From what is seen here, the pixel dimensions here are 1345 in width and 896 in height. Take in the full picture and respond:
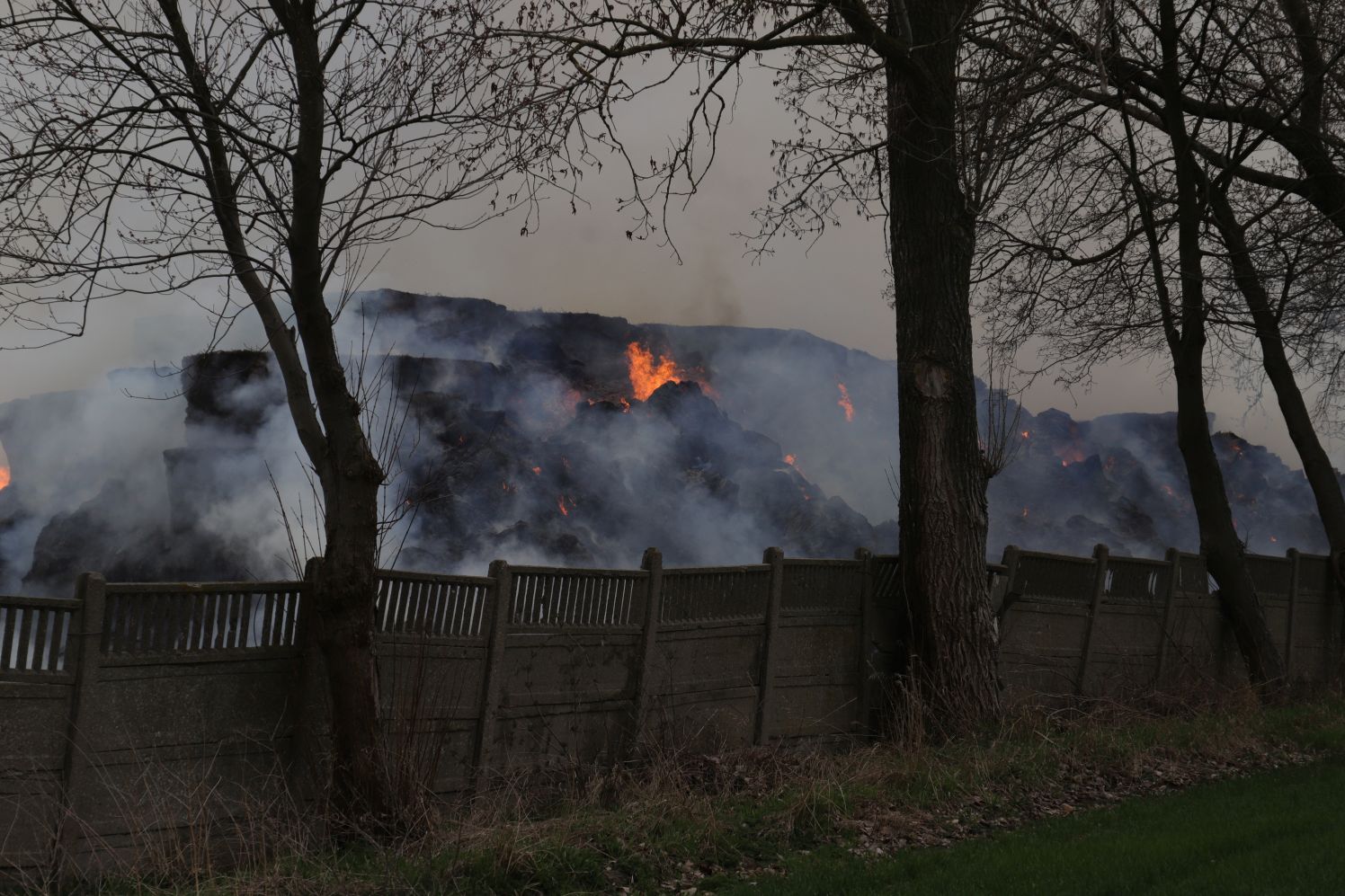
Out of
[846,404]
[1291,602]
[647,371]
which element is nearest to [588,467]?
[647,371]

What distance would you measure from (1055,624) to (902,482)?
3.20m

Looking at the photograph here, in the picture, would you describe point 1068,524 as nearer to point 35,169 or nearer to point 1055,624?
point 1055,624

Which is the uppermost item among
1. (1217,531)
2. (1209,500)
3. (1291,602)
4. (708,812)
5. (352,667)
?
(1209,500)

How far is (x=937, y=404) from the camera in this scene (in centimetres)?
1088

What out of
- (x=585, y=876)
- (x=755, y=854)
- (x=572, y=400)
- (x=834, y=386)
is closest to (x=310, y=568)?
(x=585, y=876)

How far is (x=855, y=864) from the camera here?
6.63 m

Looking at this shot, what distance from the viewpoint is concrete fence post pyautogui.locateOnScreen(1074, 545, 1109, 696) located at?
13367 mm

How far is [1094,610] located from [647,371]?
4560cm

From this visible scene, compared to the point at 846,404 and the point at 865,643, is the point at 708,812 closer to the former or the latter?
the point at 865,643

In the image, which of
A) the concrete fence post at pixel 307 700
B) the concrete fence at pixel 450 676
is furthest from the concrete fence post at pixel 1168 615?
the concrete fence post at pixel 307 700

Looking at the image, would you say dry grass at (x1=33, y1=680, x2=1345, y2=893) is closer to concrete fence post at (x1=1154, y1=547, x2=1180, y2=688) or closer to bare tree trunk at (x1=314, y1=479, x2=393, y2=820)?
bare tree trunk at (x1=314, y1=479, x2=393, y2=820)

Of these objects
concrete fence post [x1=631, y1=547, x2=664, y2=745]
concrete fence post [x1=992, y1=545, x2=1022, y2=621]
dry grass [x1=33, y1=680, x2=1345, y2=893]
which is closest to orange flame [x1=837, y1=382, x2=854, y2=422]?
concrete fence post [x1=992, y1=545, x2=1022, y2=621]

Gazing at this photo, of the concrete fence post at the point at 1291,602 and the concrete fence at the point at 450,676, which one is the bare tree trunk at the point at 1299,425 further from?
the concrete fence at the point at 450,676

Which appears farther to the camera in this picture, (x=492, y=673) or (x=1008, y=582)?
(x=1008, y=582)
